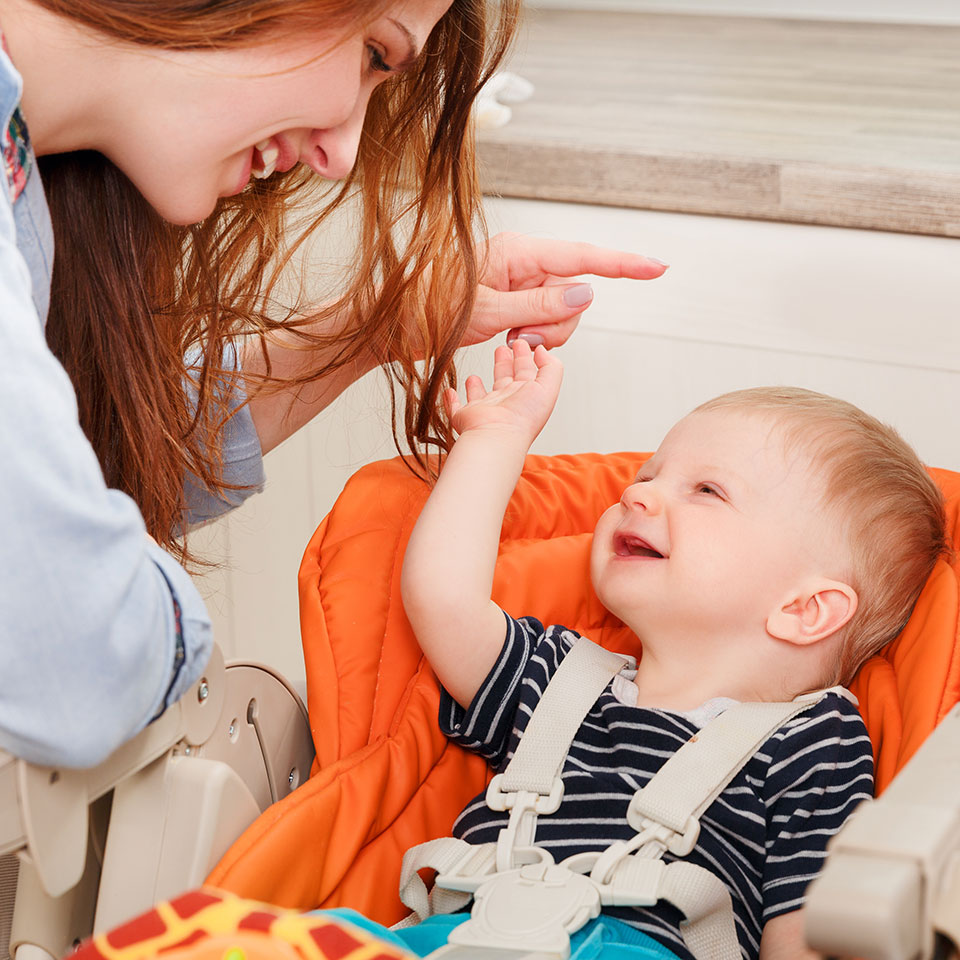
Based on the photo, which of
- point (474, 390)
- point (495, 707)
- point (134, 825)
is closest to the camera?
point (134, 825)

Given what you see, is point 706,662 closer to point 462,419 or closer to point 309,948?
point 462,419

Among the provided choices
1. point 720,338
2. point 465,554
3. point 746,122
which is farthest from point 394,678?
point 746,122

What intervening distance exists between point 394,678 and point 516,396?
0.24 meters

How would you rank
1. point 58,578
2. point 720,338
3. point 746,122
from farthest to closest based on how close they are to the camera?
point 746,122 < point 720,338 < point 58,578

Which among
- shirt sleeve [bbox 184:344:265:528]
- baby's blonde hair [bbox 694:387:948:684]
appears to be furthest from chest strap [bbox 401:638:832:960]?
shirt sleeve [bbox 184:344:265:528]

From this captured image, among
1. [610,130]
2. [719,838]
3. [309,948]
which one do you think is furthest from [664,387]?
[309,948]

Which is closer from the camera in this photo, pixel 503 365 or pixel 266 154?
pixel 266 154

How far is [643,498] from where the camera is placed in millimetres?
937

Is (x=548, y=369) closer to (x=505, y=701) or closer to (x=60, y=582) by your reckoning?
(x=505, y=701)

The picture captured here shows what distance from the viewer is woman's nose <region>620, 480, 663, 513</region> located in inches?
36.7

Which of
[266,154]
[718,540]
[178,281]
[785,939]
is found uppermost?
[266,154]

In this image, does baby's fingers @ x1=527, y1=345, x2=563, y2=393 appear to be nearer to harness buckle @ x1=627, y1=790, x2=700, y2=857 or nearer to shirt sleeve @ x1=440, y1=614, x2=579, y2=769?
shirt sleeve @ x1=440, y1=614, x2=579, y2=769

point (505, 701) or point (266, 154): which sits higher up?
point (266, 154)

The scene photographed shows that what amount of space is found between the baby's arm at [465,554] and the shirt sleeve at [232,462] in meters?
0.20
